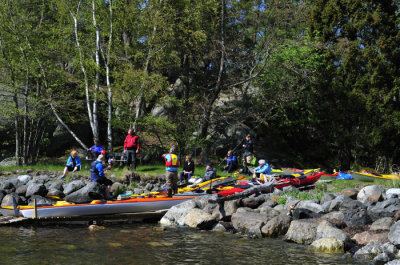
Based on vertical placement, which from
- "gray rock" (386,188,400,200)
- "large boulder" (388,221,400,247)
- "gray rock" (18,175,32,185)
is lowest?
"large boulder" (388,221,400,247)

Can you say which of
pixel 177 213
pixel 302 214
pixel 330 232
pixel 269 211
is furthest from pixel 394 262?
pixel 177 213

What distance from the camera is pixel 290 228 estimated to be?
11.1 m

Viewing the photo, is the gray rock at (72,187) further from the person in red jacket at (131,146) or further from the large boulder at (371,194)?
the large boulder at (371,194)

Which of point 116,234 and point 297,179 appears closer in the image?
point 116,234

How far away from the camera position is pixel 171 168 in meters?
14.3

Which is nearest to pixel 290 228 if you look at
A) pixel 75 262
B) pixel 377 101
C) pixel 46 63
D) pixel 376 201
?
pixel 376 201

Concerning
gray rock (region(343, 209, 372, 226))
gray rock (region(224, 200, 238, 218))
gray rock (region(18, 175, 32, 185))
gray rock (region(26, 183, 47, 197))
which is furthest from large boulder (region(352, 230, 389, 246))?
gray rock (region(18, 175, 32, 185))

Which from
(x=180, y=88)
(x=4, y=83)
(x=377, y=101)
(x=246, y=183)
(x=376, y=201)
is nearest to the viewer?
(x=376, y=201)

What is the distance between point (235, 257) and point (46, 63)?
16.9m

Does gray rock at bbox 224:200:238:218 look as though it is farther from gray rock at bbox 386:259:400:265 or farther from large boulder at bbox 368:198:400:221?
gray rock at bbox 386:259:400:265

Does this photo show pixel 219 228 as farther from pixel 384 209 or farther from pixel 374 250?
pixel 384 209

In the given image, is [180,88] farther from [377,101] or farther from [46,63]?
[377,101]

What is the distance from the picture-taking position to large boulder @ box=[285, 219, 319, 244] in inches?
421

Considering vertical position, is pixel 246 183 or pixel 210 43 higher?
pixel 210 43
